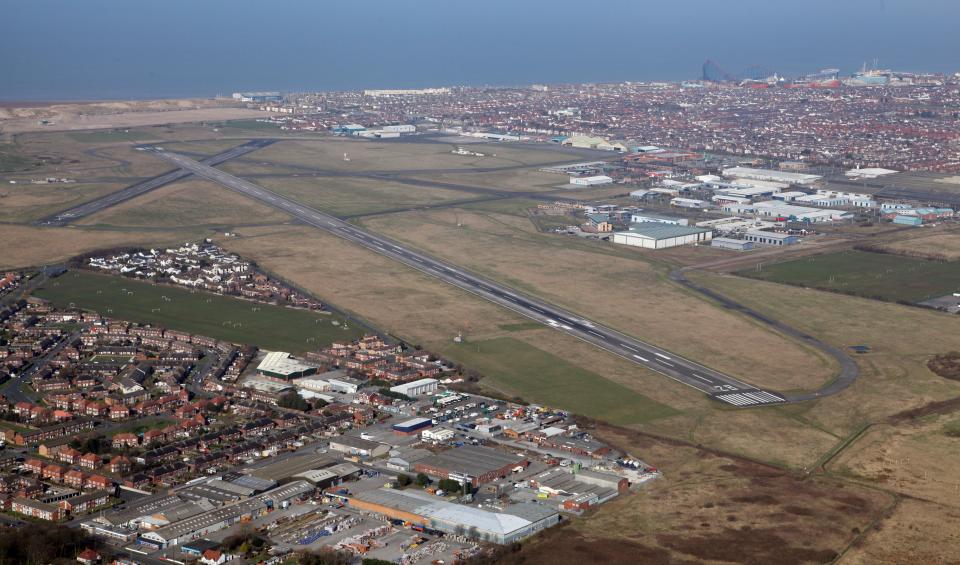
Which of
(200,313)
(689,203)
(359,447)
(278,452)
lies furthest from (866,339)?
(689,203)

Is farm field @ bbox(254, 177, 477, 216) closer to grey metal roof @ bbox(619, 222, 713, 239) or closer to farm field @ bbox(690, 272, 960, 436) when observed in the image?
grey metal roof @ bbox(619, 222, 713, 239)

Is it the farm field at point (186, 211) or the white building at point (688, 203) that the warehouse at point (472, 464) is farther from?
the white building at point (688, 203)

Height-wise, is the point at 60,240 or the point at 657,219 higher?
the point at 657,219

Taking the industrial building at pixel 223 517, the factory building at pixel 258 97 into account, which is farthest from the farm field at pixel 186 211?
A: the factory building at pixel 258 97

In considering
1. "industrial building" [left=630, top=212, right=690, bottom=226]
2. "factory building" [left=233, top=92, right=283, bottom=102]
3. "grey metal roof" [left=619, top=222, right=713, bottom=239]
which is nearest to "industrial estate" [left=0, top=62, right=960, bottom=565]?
"grey metal roof" [left=619, top=222, right=713, bottom=239]

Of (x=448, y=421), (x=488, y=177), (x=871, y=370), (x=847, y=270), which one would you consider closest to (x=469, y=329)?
(x=448, y=421)

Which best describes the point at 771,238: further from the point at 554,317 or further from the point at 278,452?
the point at 278,452

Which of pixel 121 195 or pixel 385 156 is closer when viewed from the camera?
pixel 121 195

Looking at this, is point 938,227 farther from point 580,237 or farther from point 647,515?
point 647,515
